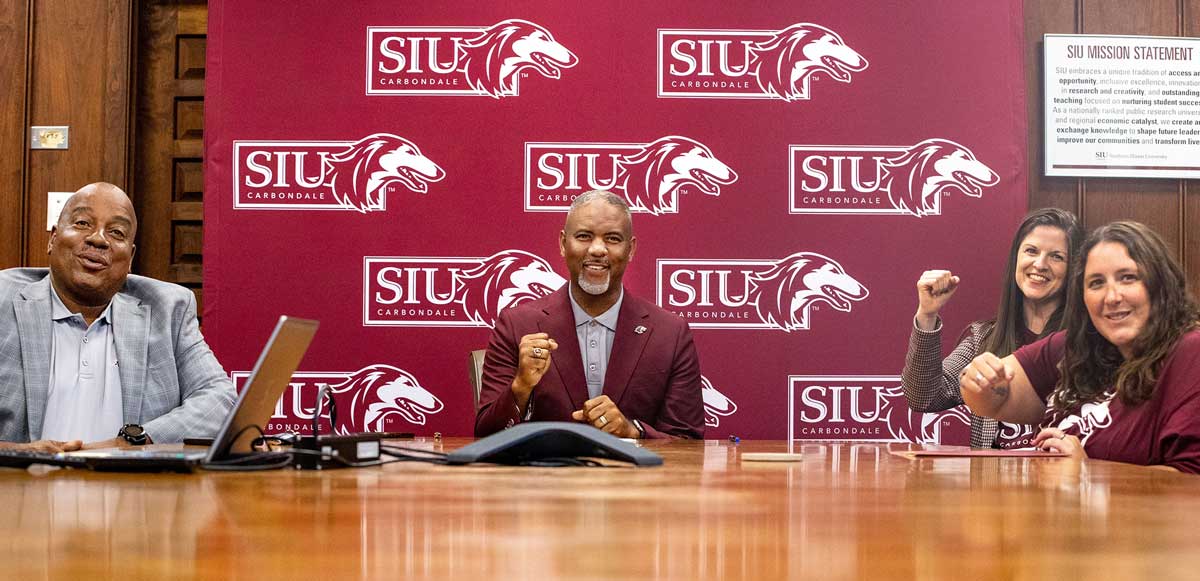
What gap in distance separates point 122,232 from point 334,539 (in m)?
2.45

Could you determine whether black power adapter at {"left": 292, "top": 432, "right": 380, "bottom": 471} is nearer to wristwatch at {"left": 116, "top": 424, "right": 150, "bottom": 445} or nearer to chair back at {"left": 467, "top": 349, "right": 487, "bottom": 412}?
wristwatch at {"left": 116, "top": 424, "right": 150, "bottom": 445}

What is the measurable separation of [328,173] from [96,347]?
4.16 feet

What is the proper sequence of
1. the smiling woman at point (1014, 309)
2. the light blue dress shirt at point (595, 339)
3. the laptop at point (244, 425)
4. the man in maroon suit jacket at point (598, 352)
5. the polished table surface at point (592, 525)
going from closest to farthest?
the polished table surface at point (592, 525) → the laptop at point (244, 425) → the man in maroon suit jacket at point (598, 352) → the light blue dress shirt at point (595, 339) → the smiling woman at point (1014, 309)

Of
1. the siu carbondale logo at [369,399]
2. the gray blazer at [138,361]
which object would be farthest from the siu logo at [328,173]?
the gray blazer at [138,361]

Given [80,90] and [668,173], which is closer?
[668,173]

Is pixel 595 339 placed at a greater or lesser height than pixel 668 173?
lesser

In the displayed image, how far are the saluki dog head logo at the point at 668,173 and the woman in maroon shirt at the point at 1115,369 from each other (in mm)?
Result: 1428

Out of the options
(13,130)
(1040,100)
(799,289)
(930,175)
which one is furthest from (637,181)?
(13,130)

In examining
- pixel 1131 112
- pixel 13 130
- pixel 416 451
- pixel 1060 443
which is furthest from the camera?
pixel 13 130

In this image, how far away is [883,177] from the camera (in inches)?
153

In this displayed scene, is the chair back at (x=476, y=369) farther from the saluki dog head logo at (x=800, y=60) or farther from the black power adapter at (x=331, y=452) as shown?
the black power adapter at (x=331, y=452)

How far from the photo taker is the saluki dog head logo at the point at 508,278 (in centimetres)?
389

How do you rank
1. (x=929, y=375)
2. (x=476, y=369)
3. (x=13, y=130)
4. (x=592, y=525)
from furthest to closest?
1. (x=13, y=130)
2. (x=929, y=375)
3. (x=476, y=369)
4. (x=592, y=525)

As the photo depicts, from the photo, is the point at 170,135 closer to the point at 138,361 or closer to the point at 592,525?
the point at 138,361
